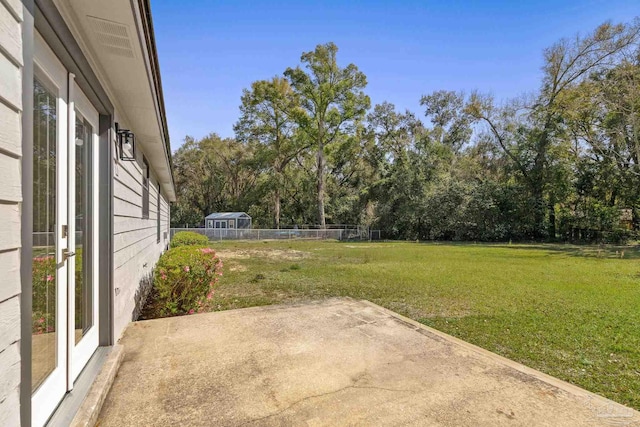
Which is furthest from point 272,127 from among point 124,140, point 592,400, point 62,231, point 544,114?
point 592,400

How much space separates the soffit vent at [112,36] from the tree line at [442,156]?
2055 cm

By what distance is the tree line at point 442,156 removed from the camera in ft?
61.7

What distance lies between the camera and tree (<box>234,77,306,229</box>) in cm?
2773

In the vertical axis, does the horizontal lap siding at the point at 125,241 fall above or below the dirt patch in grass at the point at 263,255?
above

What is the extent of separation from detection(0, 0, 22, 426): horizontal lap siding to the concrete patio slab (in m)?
0.95

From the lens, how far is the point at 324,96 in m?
25.9

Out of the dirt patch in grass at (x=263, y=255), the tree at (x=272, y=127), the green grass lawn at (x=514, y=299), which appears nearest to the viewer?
the green grass lawn at (x=514, y=299)

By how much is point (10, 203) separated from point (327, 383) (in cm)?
201

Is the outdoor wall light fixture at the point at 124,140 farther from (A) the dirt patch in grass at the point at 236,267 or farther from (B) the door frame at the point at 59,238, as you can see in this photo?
(A) the dirt patch in grass at the point at 236,267

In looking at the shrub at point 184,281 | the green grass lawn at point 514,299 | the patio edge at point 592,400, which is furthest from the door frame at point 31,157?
the green grass lawn at point 514,299

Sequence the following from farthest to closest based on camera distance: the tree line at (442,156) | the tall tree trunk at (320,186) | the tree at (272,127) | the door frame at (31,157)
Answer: the tree at (272,127)
the tall tree trunk at (320,186)
the tree line at (442,156)
the door frame at (31,157)

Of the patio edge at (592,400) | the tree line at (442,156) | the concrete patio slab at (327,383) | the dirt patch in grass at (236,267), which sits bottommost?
the dirt patch in grass at (236,267)

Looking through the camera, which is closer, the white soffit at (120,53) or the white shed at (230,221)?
the white soffit at (120,53)

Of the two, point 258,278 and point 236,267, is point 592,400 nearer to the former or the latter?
point 258,278
